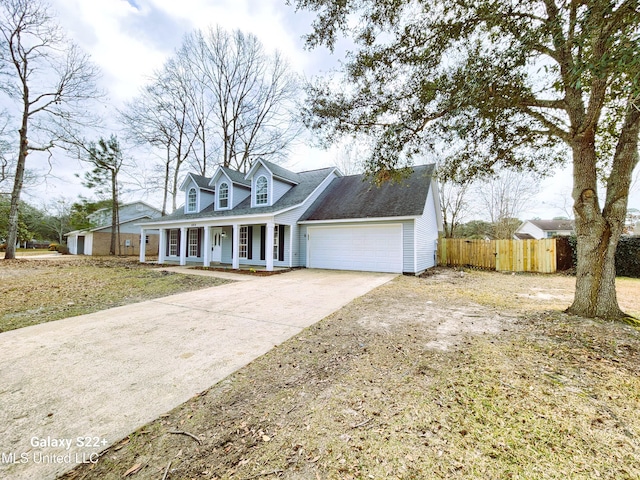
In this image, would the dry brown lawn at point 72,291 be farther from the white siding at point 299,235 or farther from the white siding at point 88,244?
the white siding at point 88,244

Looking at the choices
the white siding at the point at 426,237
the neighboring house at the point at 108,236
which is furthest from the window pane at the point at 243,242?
the neighboring house at the point at 108,236

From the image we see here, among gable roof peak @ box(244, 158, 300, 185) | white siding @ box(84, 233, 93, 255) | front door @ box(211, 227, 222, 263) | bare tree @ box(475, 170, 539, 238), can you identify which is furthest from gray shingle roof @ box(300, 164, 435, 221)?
white siding @ box(84, 233, 93, 255)

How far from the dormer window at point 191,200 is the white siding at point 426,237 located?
13.5 m

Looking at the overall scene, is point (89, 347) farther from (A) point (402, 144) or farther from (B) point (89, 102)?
(B) point (89, 102)

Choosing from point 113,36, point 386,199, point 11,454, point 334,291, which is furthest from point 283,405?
point 113,36

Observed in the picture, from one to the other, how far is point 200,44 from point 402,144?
2053 cm

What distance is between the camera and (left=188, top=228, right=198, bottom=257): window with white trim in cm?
1603

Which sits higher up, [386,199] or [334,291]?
[386,199]

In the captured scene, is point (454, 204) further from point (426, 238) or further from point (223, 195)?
point (223, 195)

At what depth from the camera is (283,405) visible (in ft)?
7.90

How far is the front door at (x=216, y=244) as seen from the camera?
15.3 m

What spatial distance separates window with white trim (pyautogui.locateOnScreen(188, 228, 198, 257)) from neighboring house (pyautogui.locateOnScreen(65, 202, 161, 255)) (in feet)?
29.2

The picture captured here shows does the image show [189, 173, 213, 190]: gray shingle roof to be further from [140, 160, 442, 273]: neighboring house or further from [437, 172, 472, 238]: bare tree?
[437, 172, 472, 238]: bare tree

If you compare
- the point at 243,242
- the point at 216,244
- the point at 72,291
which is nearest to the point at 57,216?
the point at 216,244
